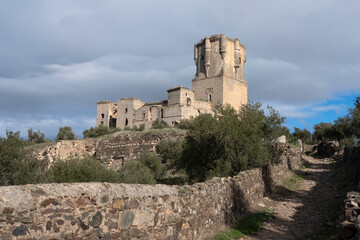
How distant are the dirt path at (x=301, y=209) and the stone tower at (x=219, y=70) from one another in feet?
145

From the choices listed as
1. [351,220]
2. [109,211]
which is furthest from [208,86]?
[109,211]

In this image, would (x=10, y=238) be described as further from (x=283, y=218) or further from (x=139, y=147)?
(x=139, y=147)

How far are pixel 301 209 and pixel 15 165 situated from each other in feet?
46.5

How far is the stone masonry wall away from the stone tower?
54613 mm

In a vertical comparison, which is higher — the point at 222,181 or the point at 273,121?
the point at 273,121

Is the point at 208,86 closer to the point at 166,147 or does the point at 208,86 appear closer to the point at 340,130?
the point at 340,130

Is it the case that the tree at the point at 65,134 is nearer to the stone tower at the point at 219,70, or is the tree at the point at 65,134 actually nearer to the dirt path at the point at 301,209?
the stone tower at the point at 219,70

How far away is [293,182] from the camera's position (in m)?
18.7

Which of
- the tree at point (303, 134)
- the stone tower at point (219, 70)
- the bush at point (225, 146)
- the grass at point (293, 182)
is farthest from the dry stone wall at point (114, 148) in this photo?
the tree at point (303, 134)

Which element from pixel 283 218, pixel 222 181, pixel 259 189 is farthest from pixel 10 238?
pixel 259 189

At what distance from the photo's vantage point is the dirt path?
376 inches

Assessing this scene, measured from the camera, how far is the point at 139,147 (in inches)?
1383

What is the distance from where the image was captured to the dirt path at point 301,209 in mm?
9544

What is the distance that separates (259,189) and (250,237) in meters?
4.98
